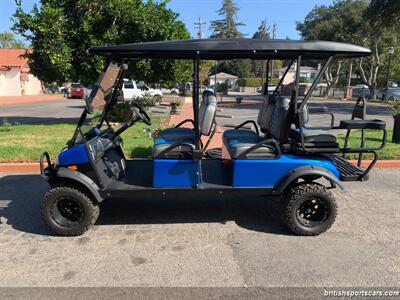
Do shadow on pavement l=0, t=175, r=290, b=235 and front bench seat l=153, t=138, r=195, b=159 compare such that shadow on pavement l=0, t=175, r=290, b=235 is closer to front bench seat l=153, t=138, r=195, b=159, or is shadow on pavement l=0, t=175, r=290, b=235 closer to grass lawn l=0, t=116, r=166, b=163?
front bench seat l=153, t=138, r=195, b=159

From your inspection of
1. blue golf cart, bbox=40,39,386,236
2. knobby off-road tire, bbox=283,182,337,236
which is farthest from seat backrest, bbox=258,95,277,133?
knobby off-road tire, bbox=283,182,337,236

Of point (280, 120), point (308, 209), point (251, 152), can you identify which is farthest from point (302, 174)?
point (280, 120)

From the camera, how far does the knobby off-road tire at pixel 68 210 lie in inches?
147

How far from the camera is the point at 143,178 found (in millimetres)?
4227

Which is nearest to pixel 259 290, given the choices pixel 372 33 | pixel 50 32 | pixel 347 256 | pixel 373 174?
pixel 347 256

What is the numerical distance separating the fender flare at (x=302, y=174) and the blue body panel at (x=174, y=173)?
881 millimetres

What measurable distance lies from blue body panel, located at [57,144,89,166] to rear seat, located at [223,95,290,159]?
4.93 ft

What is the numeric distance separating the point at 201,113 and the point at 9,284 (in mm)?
2477

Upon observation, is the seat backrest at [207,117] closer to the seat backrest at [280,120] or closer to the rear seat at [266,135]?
the rear seat at [266,135]

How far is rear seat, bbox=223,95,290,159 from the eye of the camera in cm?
382

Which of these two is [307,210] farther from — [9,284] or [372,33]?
[372,33]

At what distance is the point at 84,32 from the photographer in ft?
33.4

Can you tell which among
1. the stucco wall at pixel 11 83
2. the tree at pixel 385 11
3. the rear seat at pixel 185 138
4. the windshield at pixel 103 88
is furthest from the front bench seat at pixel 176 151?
the stucco wall at pixel 11 83

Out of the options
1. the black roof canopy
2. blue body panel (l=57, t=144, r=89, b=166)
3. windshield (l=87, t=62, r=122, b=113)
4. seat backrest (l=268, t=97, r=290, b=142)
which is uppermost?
the black roof canopy
